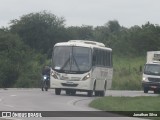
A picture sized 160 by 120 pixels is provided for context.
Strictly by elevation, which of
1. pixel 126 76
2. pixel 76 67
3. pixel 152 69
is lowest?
pixel 126 76

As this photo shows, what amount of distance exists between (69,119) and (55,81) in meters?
19.7

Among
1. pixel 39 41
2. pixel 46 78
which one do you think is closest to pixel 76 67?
pixel 46 78

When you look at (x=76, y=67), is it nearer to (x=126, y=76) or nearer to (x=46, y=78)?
(x=46, y=78)

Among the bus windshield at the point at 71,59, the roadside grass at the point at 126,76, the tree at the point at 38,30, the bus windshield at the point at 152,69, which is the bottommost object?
the roadside grass at the point at 126,76

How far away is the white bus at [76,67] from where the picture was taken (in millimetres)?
40594

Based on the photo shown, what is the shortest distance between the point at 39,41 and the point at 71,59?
69321mm

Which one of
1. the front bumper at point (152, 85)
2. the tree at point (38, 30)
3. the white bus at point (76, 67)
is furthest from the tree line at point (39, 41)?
the white bus at point (76, 67)

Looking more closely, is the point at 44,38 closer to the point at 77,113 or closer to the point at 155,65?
the point at 155,65

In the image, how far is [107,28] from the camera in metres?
175

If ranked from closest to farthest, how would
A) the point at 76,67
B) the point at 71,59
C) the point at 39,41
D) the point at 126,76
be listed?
the point at 76,67 < the point at 71,59 < the point at 126,76 < the point at 39,41

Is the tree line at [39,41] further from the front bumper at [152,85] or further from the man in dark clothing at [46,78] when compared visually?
the man in dark clothing at [46,78]

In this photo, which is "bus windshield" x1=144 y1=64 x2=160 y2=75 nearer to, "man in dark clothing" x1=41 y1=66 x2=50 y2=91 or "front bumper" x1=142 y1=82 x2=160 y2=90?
"front bumper" x1=142 y1=82 x2=160 y2=90

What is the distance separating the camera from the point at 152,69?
5406 centimetres

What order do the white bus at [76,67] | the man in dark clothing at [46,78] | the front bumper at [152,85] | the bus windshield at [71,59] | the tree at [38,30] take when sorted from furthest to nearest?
the tree at [38,30], the front bumper at [152,85], the man in dark clothing at [46,78], the bus windshield at [71,59], the white bus at [76,67]
